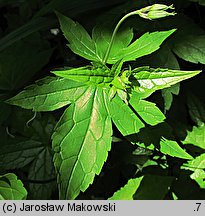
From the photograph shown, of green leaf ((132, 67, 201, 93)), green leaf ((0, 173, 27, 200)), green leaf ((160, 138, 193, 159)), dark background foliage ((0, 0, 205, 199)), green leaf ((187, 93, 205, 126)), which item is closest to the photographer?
green leaf ((132, 67, 201, 93))

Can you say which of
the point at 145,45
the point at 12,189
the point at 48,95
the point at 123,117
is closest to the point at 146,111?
the point at 123,117

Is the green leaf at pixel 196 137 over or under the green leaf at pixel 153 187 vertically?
over

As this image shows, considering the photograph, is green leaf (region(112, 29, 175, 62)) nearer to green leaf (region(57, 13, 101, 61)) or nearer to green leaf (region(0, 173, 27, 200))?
green leaf (region(57, 13, 101, 61))

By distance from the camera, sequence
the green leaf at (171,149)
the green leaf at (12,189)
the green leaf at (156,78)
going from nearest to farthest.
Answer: the green leaf at (156,78), the green leaf at (171,149), the green leaf at (12,189)

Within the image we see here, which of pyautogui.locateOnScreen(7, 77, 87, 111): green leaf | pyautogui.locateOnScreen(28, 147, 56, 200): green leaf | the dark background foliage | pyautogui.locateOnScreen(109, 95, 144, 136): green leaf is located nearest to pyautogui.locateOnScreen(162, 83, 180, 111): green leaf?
the dark background foliage

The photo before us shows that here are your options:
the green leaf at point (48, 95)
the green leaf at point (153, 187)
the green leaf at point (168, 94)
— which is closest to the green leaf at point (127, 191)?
the green leaf at point (153, 187)

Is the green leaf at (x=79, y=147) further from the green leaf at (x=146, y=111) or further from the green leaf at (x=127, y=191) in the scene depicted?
the green leaf at (x=127, y=191)
